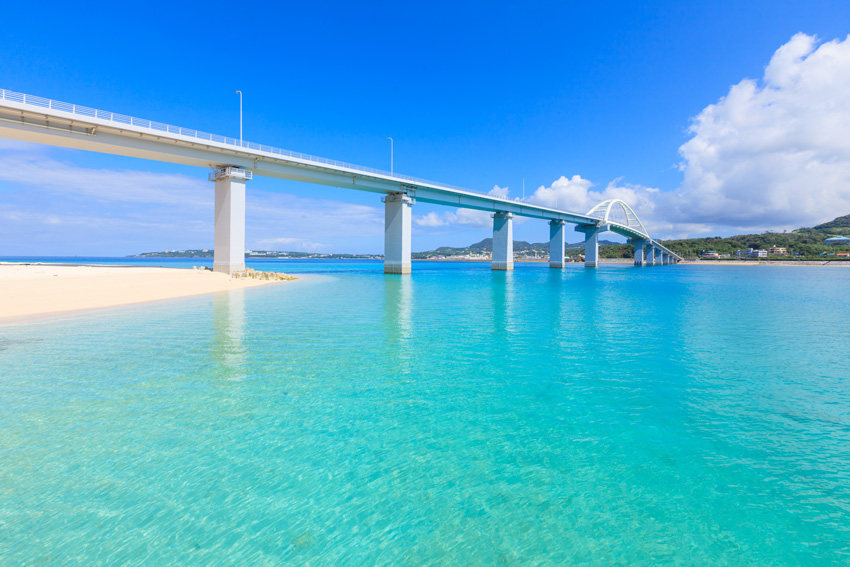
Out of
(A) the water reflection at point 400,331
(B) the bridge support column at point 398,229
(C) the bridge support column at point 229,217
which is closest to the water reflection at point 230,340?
(A) the water reflection at point 400,331

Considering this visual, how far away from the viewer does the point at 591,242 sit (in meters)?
Result: 134

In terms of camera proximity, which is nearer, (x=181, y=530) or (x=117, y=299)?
(x=181, y=530)

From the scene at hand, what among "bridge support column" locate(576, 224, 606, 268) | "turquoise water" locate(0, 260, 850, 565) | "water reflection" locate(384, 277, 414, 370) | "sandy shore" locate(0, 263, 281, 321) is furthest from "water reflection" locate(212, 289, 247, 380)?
"bridge support column" locate(576, 224, 606, 268)

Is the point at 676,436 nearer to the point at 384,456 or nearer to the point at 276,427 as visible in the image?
the point at 384,456

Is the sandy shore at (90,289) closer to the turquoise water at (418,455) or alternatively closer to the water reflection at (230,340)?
the water reflection at (230,340)

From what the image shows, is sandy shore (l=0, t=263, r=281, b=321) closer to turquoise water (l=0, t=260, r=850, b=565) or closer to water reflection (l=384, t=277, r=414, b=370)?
turquoise water (l=0, t=260, r=850, b=565)

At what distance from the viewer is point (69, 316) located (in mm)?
19875

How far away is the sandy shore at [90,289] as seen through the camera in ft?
75.0

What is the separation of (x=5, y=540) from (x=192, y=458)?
200 cm

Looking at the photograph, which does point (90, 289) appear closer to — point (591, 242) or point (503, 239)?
point (503, 239)

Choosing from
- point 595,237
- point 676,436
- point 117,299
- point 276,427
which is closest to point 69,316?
point 117,299

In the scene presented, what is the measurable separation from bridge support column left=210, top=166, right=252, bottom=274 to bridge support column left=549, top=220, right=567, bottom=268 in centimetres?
9138

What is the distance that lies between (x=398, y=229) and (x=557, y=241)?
6433cm

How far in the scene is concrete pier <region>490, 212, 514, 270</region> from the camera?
9638cm
